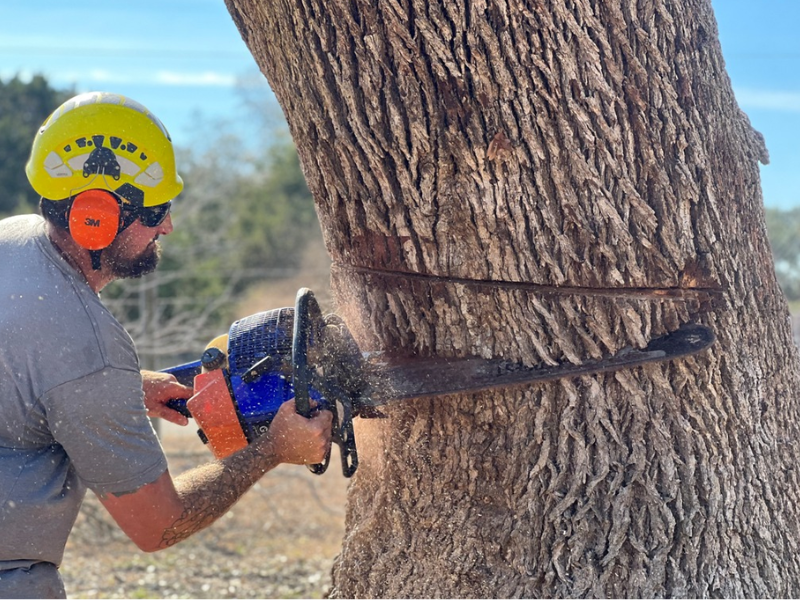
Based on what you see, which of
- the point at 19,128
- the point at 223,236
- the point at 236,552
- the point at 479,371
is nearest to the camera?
the point at 479,371

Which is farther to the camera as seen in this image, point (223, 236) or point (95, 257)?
point (223, 236)

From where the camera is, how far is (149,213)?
2.34 m

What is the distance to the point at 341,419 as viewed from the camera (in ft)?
7.72

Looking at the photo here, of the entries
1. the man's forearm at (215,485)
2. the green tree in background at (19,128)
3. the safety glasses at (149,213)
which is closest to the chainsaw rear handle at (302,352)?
the man's forearm at (215,485)

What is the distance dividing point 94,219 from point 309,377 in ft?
2.36

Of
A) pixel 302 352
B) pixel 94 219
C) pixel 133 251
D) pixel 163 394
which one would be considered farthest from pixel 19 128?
pixel 302 352

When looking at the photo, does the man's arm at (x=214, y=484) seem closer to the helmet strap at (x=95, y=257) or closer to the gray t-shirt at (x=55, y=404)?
the gray t-shirt at (x=55, y=404)

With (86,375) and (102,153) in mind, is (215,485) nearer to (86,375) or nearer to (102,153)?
(86,375)

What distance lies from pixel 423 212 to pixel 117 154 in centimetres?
87

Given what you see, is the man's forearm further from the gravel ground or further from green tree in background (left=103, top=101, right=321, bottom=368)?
green tree in background (left=103, top=101, right=321, bottom=368)

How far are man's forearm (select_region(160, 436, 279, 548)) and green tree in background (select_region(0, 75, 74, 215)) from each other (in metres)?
10.8

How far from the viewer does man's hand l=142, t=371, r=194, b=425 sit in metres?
2.65

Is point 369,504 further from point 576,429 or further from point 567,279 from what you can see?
point 567,279

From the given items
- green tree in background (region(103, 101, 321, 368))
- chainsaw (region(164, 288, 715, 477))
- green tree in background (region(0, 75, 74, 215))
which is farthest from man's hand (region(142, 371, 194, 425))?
green tree in background (region(0, 75, 74, 215))
